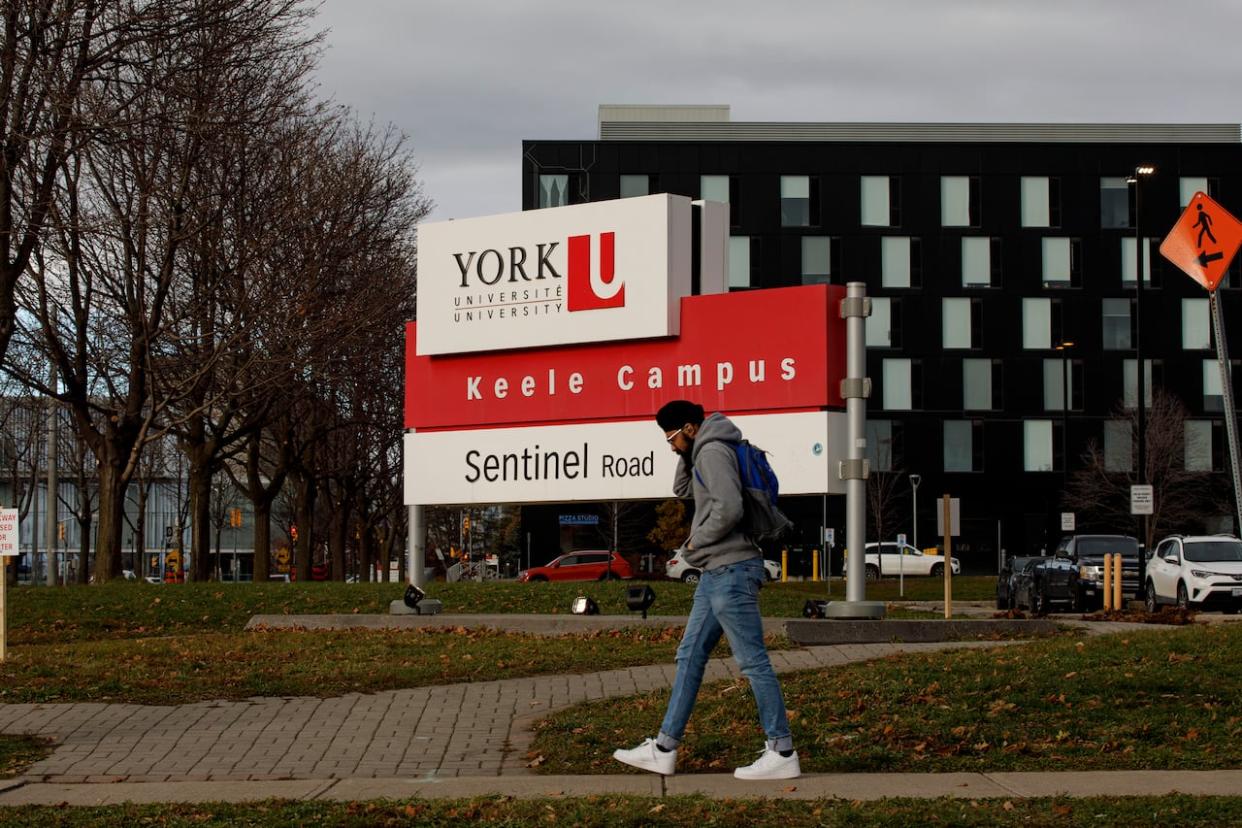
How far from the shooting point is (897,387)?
6844 centimetres

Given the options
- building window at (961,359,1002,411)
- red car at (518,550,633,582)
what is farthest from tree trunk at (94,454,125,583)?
building window at (961,359,1002,411)

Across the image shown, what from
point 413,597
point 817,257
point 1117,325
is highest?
point 817,257

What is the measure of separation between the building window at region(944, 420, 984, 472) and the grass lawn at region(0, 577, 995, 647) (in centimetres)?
4596

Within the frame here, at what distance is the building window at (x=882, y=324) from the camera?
225ft

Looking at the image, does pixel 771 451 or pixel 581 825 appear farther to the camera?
pixel 771 451

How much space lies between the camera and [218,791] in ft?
27.1

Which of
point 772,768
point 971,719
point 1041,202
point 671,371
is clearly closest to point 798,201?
point 1041,202

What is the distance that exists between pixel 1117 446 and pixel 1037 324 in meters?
6.32

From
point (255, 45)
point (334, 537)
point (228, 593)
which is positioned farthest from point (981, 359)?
point (228, 593)

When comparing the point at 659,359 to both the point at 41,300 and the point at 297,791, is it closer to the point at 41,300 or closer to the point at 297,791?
the point at 297,791

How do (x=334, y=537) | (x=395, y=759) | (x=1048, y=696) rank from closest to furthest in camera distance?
(x=395, y=759) → (x=1048, y=696) → (x=334, y=537)

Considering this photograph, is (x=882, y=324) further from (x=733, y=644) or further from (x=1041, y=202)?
(x=733, y=644)

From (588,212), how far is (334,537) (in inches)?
1300

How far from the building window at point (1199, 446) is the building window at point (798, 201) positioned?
18.3 meters
